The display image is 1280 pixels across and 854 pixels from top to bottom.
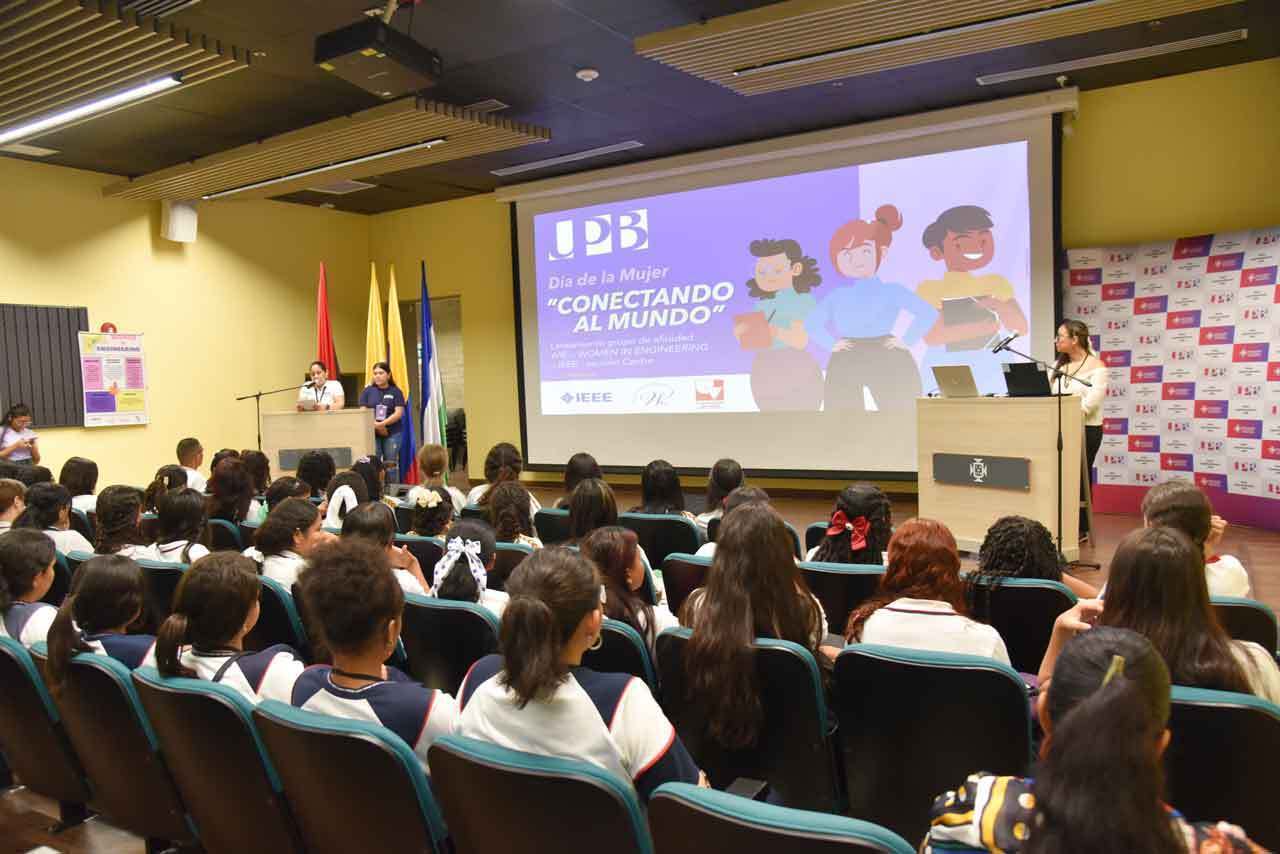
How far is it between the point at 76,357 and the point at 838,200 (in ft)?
24.4

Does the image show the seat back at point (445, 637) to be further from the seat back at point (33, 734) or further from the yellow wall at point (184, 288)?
the yellow wall at point (184, 288)

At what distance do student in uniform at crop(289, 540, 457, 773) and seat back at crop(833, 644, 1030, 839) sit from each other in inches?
35.5

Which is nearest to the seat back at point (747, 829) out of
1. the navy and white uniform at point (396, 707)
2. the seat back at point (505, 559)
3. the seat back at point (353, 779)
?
the seat back at point (353, 779)

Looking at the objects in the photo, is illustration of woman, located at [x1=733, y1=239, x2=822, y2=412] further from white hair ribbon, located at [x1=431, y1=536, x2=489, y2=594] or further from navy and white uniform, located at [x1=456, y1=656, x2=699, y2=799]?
navy and white uniform, located at [x1=456, y1=656, x2=699, y2=799]

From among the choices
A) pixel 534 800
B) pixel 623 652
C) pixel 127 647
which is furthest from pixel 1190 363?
pixel 127 647

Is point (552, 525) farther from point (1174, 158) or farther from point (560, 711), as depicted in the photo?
point (1174, 158)

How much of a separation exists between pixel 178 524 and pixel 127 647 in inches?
51.9

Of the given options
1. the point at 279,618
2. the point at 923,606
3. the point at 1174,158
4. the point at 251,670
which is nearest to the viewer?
the point at 251,670

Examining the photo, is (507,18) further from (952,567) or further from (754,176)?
(952,567)

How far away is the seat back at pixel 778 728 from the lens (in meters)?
1.94

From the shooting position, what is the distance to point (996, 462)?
197 inches

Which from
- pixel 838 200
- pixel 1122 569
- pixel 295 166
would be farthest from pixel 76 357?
pixel 1122 569

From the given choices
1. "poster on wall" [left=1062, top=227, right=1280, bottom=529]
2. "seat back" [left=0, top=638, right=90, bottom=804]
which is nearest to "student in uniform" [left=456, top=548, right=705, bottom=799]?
"seat back" [left=0, top=638, right=90, bottom=804]

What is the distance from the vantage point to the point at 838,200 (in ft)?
25.4
